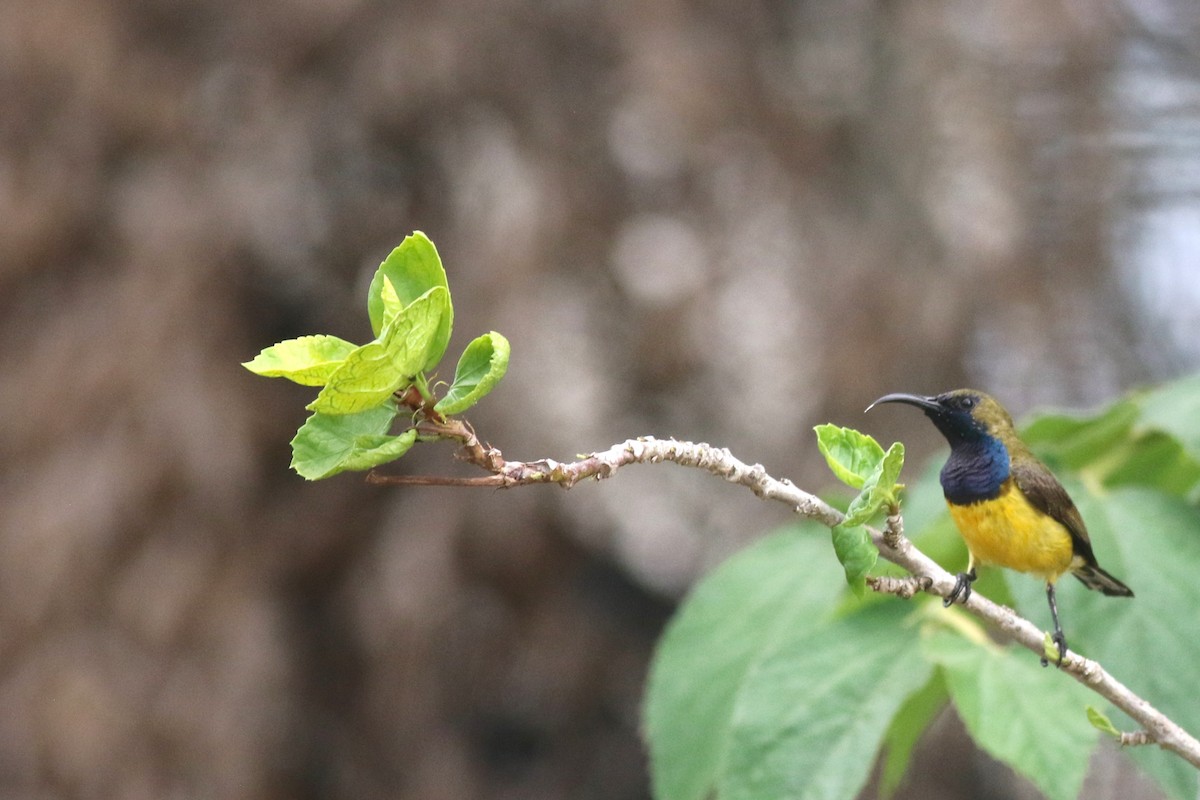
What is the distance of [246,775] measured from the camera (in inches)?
118

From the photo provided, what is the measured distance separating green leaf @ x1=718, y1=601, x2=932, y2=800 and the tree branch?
330 millimetres

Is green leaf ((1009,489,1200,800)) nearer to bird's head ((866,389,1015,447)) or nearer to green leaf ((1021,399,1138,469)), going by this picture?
green leaf ((1021,399,1138,469))

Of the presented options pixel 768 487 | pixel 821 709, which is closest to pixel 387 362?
pixel 768 487

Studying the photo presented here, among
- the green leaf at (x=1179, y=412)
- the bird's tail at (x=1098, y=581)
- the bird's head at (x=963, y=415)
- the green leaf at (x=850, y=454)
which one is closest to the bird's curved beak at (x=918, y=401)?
the bird's head at (x=963, y=415)

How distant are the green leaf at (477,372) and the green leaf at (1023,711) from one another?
586mm

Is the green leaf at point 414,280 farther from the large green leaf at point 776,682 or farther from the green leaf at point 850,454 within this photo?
the large green leaf at point 776,682

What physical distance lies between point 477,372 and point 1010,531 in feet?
1.57

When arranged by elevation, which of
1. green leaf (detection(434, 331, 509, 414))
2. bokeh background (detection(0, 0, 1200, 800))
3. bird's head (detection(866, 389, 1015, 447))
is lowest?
green leaf (detection(434, 331, 509, 414))

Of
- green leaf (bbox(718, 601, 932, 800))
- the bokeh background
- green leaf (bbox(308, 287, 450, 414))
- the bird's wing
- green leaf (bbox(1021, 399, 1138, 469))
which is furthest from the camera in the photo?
the bokeh background

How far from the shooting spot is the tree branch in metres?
0.59

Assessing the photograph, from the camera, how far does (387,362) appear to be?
0.59 meters

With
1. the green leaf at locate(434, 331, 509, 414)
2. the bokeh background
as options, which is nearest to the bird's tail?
the green leaf at locate(434, 331, 509, 414)

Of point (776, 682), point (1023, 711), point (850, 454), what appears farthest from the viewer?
point (776, 682)

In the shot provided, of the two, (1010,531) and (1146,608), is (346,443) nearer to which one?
(1010,531)
